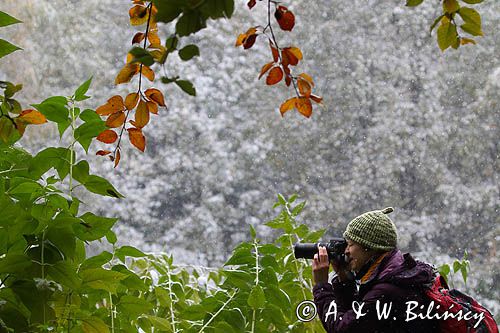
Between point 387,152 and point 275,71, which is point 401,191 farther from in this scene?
point 275,71

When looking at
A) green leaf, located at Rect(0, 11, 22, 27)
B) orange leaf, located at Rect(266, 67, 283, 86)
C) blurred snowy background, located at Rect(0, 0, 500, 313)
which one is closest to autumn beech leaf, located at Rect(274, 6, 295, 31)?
orange leaf, located at Rect(266, 67, 283, 86)

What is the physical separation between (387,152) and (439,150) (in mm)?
192

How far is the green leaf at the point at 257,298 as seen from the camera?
2.18ft

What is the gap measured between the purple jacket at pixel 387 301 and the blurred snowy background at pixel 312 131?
67.7 inches

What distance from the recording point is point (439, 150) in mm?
2682

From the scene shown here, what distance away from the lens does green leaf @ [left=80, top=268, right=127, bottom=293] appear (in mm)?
487

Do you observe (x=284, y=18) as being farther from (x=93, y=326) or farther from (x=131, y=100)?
(x=93, y=326)

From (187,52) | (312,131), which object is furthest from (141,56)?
Result: (312,131)

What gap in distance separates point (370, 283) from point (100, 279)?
1.46 ft

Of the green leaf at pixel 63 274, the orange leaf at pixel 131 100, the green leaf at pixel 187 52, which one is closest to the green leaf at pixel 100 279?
the green leaf at pixel 63 274

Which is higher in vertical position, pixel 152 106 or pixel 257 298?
pixel 152 106

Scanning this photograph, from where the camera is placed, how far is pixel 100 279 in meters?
0.49

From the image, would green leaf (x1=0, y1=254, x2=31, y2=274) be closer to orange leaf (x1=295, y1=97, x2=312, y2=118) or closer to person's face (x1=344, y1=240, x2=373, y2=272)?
orange leaf (x1=295, y1=97, x2=312, y2=118)

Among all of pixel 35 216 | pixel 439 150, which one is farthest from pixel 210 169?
pixel 35 216
